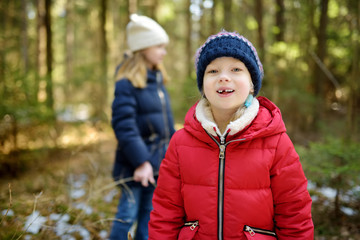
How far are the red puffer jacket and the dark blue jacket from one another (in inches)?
35.4

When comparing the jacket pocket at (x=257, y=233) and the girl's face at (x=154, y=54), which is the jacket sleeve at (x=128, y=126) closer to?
the girl's face at (x=154, y=54)

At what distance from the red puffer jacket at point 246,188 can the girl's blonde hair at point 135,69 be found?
1094mm

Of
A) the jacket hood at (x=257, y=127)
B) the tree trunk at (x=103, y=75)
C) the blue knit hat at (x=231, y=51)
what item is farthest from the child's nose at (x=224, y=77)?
the tree trunk at (x=103, y=75)

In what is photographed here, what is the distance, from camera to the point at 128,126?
2.45 meters

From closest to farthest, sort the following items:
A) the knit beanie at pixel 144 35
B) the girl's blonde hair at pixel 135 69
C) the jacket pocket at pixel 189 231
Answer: the jacket pocket at pixel 189 231, the girl's blonde hair at pixel 135 69, the knit beanie at pixel 144 35

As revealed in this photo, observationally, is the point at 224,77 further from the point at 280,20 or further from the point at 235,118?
the point at 280,20

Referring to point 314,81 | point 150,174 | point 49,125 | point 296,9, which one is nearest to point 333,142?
point 150,174

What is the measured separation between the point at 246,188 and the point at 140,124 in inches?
Result: 51.7

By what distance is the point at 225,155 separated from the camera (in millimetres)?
1571

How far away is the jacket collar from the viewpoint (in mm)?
1542

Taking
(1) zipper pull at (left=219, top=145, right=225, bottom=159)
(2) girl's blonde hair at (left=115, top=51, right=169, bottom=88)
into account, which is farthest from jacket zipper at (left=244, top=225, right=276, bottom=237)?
(2) girl's blonde hair at (left=115, top=51, right=169, bottom=88)

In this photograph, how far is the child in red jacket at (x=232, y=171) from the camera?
→ 1.50m

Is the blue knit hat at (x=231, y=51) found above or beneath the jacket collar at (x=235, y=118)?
above

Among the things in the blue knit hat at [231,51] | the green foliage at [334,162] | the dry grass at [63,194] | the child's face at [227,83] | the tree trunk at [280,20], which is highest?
the tree trunk at [280,20]
